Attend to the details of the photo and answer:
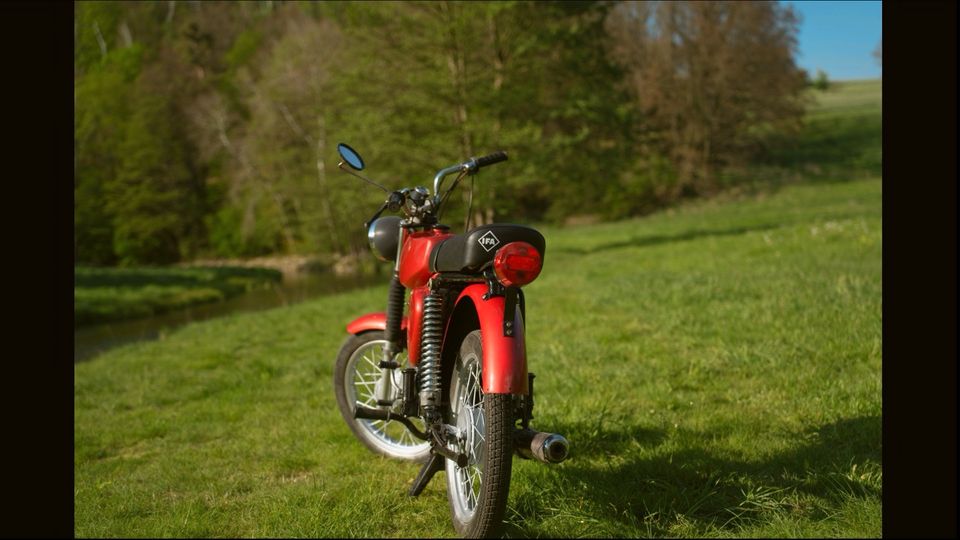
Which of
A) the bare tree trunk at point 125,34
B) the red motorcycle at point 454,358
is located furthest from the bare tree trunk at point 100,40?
the red motorcycle at point 454,358

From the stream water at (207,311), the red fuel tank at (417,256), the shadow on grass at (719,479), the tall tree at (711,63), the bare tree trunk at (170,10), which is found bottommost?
the stream water at (207,311)

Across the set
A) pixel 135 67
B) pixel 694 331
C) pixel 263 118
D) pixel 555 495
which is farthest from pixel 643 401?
pixel 263 118

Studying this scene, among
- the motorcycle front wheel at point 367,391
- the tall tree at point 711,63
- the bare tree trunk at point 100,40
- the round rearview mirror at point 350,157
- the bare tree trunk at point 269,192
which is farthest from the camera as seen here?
the bare tree trunk at point 269,192

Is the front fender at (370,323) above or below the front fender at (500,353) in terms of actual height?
below

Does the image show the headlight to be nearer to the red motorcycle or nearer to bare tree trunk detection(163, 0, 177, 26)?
the red motorcycle

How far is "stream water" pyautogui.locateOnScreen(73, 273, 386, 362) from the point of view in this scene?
12742 mm

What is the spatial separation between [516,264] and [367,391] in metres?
2.13

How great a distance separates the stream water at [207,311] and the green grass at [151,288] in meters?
0.59

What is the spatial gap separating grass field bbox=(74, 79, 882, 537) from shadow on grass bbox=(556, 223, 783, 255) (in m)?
7.93

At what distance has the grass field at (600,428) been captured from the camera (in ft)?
9.57

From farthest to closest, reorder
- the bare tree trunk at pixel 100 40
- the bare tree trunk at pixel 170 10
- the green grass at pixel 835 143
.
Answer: the green grass at pixel 835 143 < the bare tree trunk at pixel 100 40 < the bare tree trunk at pixel 170 10

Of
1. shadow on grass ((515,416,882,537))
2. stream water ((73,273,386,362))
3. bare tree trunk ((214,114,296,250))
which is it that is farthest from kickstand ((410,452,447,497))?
bare tree trunk ((214,114,296,250))

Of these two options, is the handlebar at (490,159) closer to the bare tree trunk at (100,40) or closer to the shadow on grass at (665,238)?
the bare tree trunk at (100,40)
